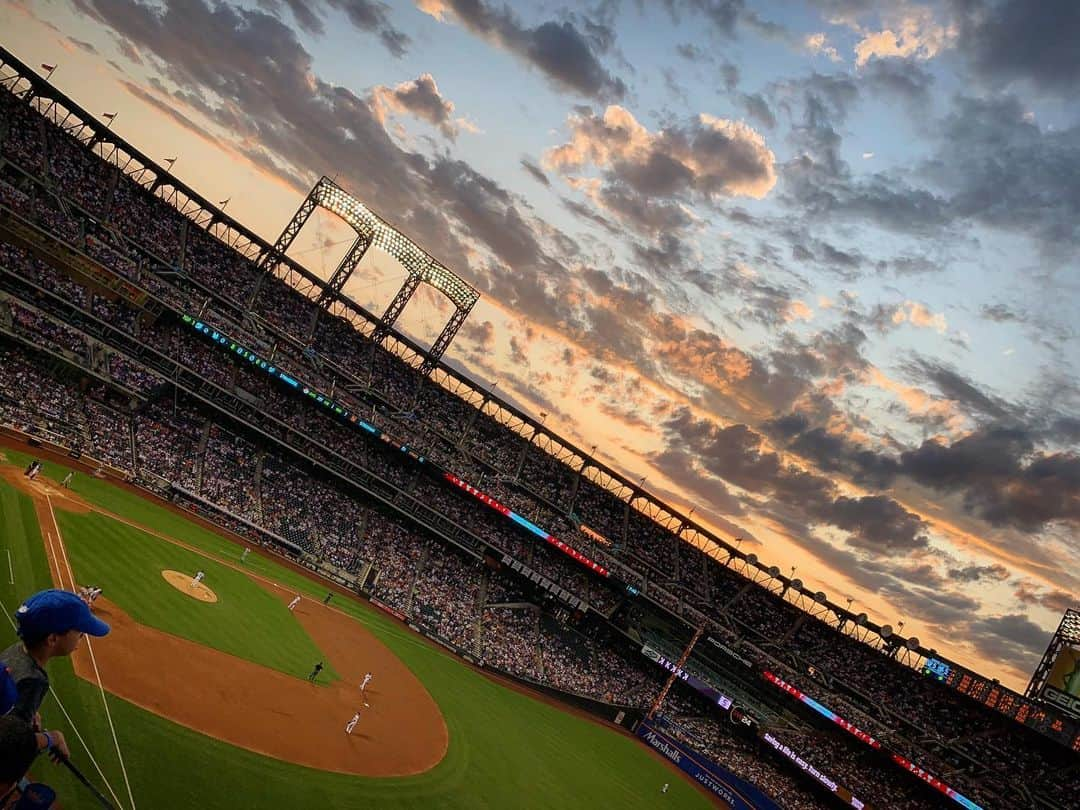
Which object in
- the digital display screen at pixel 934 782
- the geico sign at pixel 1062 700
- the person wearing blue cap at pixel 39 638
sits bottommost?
the person wearing blue cap at pixel 39 638

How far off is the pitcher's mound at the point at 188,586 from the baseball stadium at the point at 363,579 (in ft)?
0.53

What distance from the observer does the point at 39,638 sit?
6.13 metres

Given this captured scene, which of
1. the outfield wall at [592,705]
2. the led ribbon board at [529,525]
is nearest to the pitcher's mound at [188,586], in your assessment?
the outfield wall at [592,705]

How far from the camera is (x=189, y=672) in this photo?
75.3 feet

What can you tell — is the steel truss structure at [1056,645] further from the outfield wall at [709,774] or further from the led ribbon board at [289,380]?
the led ribbon board at [289,380]

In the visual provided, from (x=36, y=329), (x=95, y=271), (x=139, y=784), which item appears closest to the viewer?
(x=139, y=784)

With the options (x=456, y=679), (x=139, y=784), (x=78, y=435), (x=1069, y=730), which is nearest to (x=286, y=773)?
(x=139, y=784)

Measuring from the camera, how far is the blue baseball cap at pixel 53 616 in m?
5.95

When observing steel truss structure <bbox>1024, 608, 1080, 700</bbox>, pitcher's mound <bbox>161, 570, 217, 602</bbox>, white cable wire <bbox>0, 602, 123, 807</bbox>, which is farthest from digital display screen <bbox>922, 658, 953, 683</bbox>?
white cable wire <bbox>0, 602, 123, 807</bbox>

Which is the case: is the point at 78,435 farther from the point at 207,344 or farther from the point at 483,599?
the point at 483,599

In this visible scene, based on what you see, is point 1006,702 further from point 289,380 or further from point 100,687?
point 289,380

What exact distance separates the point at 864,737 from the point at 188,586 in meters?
43.0

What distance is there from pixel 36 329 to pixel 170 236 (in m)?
16.3

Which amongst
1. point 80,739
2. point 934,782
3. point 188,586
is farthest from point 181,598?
point 934,782
